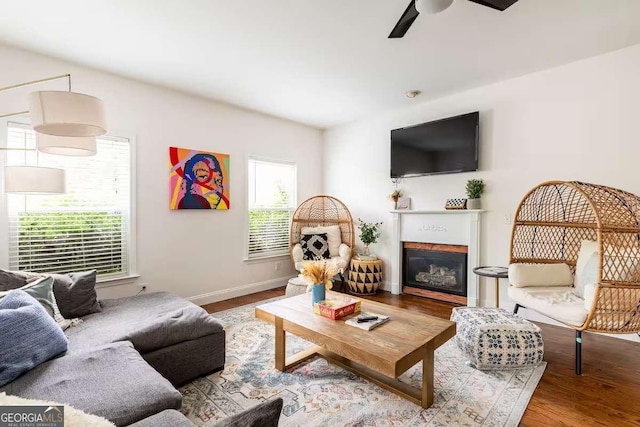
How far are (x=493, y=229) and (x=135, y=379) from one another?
3617mm

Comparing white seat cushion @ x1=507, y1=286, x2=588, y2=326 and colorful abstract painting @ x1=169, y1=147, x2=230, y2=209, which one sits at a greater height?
colorful abstract painting @ x1=169, y1=147, x2=230, y2=209

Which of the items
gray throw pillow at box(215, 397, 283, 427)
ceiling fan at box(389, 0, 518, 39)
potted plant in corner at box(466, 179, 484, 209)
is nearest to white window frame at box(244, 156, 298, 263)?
potted plant in corner at box(466, 179, 484, 209)

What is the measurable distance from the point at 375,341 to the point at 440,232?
2.57 m

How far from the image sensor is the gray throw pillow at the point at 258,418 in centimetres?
72

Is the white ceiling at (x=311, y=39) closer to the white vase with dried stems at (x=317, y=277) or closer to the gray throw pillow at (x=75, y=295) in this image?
the white vase with dried stems at (x=317, y=277)

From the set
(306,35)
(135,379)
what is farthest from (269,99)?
(135,379)

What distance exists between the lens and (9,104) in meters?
2.70

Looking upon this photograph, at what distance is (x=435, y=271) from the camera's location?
4199 mm

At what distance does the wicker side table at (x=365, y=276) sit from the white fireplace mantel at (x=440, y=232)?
0.25 meters

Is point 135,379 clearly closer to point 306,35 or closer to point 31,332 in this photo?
point 31,332

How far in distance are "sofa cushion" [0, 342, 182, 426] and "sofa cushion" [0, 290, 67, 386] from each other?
5 centimetres

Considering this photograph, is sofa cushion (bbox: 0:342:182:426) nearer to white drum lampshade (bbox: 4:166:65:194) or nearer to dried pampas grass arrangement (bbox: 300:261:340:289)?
dried pampas grass arrangement (bbox: 300:261:340:289)

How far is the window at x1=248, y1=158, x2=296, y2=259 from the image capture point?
179 inches

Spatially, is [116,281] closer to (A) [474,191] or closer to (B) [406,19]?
(B) [406,19]
